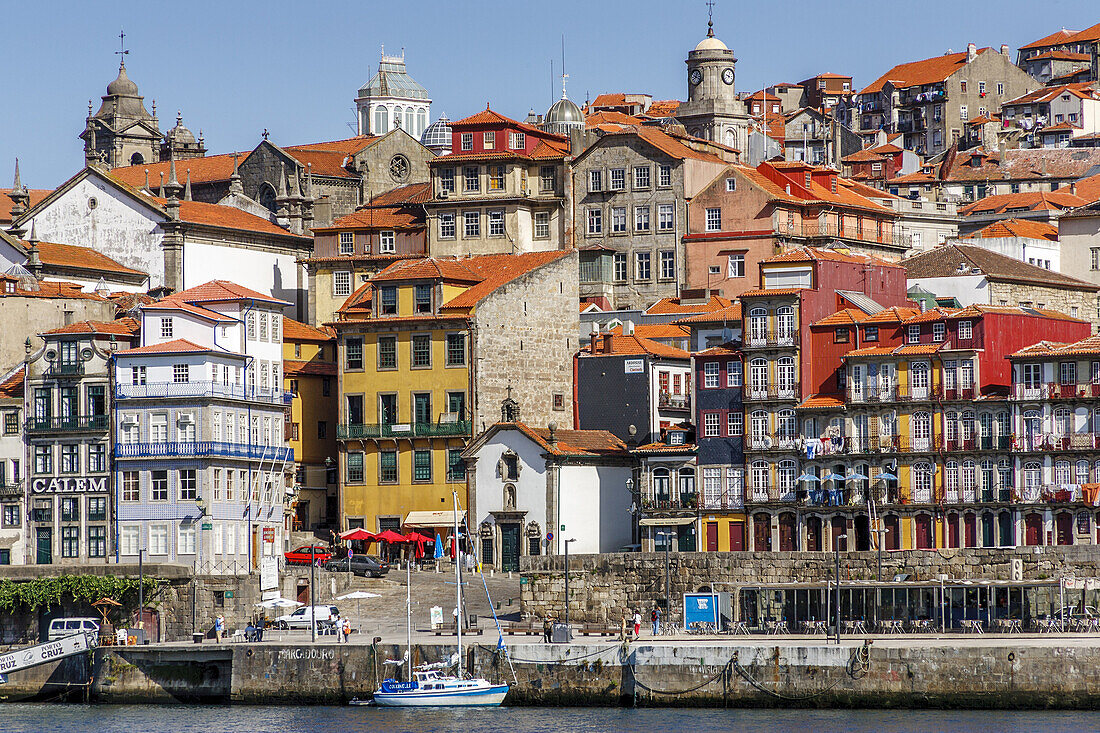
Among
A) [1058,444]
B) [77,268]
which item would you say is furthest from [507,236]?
[1058,444]

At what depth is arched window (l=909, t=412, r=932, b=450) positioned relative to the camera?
80938 mm

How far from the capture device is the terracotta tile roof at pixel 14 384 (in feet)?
287

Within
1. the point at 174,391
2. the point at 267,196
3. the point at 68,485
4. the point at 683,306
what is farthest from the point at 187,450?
the point at 267,196

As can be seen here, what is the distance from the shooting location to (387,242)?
10888 cm

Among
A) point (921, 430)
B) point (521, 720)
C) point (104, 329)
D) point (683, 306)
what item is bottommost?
point (521, 720)

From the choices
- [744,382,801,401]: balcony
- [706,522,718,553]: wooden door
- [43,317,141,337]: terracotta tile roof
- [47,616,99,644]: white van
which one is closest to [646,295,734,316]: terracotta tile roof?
[744,382,801,401]: balcony

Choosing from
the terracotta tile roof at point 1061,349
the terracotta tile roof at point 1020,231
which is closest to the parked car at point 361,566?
the terracotta tile roof at point 1061,349

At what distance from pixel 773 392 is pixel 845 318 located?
405 cm

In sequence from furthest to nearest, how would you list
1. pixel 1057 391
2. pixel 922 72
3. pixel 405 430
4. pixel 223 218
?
pixel 922 72
pixel 223 218
pixel 405 430
pixel 1057 391

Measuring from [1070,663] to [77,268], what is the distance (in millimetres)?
60437

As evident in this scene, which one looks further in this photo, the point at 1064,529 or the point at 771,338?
the point at 771,338

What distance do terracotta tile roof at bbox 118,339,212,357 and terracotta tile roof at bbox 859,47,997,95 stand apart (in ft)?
326

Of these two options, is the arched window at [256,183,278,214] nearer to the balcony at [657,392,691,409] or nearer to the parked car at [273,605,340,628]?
the balcony at [657,392,691,409]

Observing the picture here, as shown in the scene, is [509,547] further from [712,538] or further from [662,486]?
[712,538]
